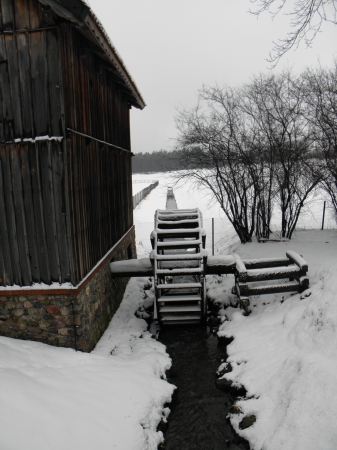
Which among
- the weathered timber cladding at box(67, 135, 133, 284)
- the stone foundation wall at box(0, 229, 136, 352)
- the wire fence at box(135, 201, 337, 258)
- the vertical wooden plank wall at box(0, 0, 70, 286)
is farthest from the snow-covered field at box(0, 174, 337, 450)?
the wire fence at box(135, 201, 337, 258)

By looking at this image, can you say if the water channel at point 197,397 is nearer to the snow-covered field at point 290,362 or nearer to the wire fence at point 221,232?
the snow-covered field at point 290,362

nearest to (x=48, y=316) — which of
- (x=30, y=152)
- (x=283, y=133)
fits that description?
(x=30, y=152)

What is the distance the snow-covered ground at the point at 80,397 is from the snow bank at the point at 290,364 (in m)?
1.13

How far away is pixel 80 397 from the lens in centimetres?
379

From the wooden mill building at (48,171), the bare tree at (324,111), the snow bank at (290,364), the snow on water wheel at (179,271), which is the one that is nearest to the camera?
the snow bank at (290,364)

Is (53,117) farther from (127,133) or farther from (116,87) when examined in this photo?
(127,133)

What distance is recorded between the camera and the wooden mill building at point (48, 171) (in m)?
4.38

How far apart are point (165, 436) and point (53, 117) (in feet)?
13.6

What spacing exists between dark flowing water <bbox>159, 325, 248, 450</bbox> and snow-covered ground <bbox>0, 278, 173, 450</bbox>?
215mm

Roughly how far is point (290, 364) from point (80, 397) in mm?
2623

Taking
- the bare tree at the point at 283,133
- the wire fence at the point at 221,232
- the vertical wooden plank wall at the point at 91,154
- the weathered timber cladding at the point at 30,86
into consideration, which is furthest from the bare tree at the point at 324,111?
the weathered timber cladding at the point at 30,86

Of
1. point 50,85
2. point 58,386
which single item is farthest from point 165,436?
point 50,85

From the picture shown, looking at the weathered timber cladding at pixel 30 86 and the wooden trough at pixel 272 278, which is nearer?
the weathered timber cladding at pixel 30 86

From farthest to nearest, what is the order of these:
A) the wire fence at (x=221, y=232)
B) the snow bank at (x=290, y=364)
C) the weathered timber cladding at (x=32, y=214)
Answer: the wire fence at (x=221, y=232) < the weathered timber cladding at (x=32, y=214) < the snow bank at (x=290, y=364)
